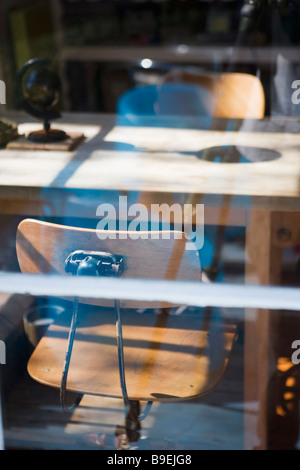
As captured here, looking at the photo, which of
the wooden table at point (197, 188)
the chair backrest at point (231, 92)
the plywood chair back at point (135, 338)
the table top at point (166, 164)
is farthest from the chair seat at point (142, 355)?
the chair backrest at point (231, 92)

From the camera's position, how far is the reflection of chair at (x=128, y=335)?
118 cm

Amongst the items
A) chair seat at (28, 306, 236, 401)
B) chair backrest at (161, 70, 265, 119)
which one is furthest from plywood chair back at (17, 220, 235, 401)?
chair backrest at (161, 70, 265, 119)

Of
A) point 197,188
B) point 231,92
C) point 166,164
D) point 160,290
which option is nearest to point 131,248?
point 160,290

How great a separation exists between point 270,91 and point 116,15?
8.56 ft

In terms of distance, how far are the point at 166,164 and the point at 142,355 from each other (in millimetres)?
514

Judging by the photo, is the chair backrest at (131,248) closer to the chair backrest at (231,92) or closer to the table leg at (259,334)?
the table leg at (259,334)

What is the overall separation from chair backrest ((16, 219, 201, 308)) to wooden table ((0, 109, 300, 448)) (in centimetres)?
23

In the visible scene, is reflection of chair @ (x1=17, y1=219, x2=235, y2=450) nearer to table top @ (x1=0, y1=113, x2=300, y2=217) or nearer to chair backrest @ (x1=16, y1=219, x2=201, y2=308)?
chair backrest @ (x1=16, y1=219, x2=201, y2=308)

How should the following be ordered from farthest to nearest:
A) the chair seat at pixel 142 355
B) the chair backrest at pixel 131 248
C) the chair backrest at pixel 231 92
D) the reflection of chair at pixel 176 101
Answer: the reflection of chair at pixel 176 101
the chair backrest at pixel 231 92
the chair seat at pixel 142 355
the chair backrest at pixel 131 248

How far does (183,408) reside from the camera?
1663mm

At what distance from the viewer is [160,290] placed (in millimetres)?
1190

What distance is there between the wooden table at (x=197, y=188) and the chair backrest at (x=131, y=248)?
0.75 ft

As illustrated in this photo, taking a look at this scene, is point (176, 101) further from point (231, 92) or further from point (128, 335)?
point (128, 335)
